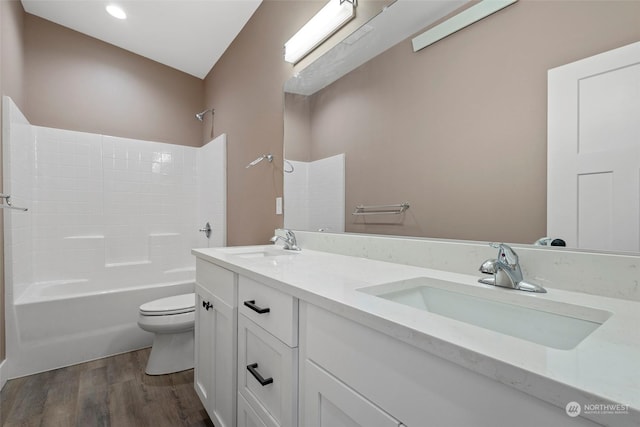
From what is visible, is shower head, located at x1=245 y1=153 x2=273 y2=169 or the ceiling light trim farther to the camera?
the ceiling light trim

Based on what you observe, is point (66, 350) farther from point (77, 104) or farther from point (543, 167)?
point (543, 167)

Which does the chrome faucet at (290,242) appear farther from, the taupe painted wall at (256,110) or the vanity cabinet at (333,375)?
the vanity cabinet at (333,375)

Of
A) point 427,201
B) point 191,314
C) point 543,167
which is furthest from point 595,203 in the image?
point 191,314

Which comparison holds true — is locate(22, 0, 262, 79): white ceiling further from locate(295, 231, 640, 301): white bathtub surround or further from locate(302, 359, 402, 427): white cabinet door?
locate(302, 359, 402, 427): white cabinet door

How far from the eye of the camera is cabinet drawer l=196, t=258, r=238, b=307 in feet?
3.87

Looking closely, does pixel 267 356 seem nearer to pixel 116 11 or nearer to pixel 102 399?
pixel 102 399

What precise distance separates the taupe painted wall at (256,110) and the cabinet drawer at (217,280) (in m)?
0.60

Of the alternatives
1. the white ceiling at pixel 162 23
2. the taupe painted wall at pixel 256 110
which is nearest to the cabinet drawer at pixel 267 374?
the taupe painted wall at pixel 256 110

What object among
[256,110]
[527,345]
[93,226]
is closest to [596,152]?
[527,345]

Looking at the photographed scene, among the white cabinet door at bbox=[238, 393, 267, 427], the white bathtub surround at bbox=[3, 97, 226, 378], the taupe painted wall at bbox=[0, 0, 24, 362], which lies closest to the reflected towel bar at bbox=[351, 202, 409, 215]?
the white cabinet door at bbox=[238, 393, 267, 427]

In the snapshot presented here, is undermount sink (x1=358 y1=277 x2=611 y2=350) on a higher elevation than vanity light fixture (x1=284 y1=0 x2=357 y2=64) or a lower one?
lower

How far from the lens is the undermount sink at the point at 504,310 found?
0.62 metres

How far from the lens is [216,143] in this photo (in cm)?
300

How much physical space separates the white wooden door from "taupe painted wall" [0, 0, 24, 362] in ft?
9.33
